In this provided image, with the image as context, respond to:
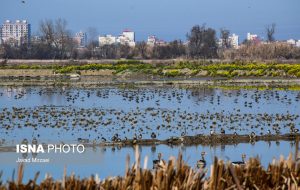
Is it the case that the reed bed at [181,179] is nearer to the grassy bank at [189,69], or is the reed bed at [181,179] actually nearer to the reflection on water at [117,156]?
the reflection on water at [117,156]

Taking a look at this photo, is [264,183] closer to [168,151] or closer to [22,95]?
[168,151]

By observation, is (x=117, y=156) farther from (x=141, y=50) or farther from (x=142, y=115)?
(x=141, y=50)

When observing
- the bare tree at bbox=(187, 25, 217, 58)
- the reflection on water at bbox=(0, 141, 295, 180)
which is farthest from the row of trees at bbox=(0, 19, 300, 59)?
the reflection on water at bbox=(0, 141, 295, 180)

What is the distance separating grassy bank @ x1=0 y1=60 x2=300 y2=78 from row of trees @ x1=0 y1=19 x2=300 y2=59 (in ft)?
62.1

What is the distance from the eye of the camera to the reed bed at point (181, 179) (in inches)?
201

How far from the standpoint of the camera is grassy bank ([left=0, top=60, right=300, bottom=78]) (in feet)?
162

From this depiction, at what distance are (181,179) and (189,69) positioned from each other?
47.8 metres

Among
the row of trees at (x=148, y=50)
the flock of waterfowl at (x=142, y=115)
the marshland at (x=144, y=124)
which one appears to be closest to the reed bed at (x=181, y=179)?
the marshland at (x=144, y=124)

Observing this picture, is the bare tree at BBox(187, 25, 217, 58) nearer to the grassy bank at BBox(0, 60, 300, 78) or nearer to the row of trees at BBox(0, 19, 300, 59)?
the row of trees at BBox(0, 19, 300, 59)

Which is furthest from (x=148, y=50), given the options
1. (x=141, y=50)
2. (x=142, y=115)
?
(x=142, y=115)

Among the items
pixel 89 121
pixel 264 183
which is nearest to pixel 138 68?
pixel 89 121

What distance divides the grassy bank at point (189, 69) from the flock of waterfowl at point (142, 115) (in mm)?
15632

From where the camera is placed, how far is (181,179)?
5.21 metres

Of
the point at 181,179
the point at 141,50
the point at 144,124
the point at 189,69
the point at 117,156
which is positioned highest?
the point at 141,50
